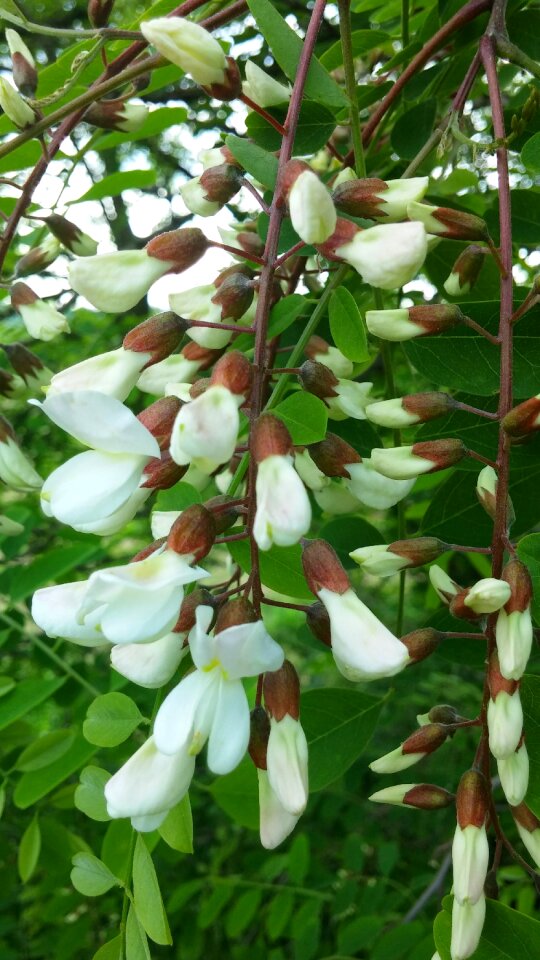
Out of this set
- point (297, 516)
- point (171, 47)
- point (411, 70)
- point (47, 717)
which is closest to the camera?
point (297, 516)

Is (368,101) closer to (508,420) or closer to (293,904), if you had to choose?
(508,420)

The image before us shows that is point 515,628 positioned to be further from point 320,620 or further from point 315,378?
point 315,378

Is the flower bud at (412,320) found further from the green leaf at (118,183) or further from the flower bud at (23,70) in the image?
the green leaf at (118,183)

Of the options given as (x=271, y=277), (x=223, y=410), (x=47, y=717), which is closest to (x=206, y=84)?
(x=271, y=277)

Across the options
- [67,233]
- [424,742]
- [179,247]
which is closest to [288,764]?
[424,742]

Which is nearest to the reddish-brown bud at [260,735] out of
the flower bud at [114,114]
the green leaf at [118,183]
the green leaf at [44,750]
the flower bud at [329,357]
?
the flower bud at [329,357]

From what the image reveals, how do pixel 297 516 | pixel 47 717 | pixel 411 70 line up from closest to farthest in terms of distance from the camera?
pixel 297 516 < pixel 411 70 < pixel 47 717
